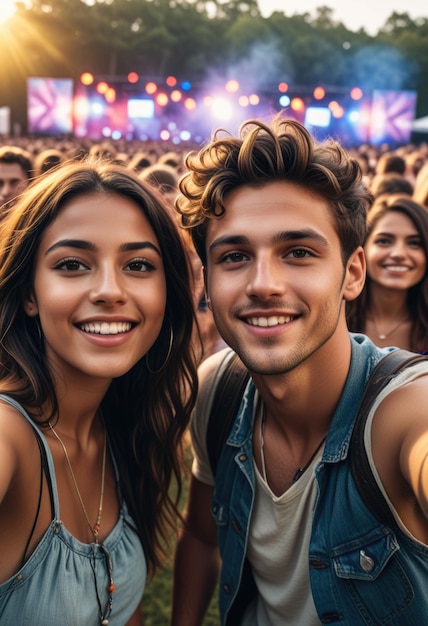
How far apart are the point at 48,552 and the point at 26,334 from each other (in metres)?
0.66

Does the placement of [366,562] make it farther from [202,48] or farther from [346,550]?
[202,48]

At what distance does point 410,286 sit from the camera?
13.5 ft

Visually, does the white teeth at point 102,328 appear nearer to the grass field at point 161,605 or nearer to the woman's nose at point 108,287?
the woman's nose at point 108,287

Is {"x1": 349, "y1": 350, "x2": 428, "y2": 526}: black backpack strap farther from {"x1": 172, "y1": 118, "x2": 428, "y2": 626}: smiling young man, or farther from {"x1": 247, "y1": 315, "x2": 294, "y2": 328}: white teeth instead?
{"x1": 247, "y1": 315, "x2": 294, "y2": 328}: white teeth

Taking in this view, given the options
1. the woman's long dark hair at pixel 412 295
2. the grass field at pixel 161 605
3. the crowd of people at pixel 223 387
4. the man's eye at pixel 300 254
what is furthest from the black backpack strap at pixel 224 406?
the woman's long dark hair at pixel 412 295

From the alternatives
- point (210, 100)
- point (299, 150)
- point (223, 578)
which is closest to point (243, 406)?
point (223, 578)

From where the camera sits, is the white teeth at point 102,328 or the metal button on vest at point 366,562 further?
the white teeth at point 102,328

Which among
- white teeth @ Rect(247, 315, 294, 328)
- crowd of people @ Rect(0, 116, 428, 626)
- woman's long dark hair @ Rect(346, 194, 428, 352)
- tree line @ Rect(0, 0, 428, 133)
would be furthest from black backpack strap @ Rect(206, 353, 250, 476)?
tree line @ Rect(0, 0, 428, 133)

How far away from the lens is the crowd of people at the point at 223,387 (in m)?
1.63

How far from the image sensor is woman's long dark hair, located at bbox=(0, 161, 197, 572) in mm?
1893

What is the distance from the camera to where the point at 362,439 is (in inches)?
64.6

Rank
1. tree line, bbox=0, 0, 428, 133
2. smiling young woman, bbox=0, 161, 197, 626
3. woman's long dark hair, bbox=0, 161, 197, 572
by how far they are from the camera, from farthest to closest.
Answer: tree line, bbox=0, 0, 428, 133 → woman's long dark hair, bbox=0, 161, 197, 572 → smiling young woman, bbox=0, 161, 197, 626

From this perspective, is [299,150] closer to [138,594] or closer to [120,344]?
[120,344]

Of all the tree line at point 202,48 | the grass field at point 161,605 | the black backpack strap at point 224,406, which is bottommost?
the grass field at point 161,605
